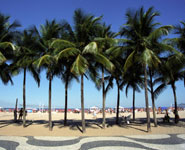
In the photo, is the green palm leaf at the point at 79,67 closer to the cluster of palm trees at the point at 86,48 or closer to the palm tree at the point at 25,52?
the cluster of palm trees at the point at 86,48

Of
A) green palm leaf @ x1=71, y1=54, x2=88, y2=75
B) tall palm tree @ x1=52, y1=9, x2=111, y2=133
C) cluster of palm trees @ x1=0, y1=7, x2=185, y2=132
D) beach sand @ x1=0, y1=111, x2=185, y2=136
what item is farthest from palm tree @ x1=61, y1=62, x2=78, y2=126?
green palm leaf @ x1=71, y1=54, x2=88, y2=75

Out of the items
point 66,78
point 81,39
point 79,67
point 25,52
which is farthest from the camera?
point 66,78

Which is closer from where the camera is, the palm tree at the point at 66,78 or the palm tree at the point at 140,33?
the palm tree at the point at 140,33

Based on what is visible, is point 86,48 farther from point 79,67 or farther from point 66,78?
point 66,78

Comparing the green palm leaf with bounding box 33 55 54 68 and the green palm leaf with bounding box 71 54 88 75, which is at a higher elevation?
the green palm leaf with bounding box 33 55 54 68

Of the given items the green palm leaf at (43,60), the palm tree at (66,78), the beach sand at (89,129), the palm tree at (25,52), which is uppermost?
the palm tree at (25,52)

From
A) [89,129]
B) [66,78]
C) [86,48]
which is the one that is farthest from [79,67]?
[89,129]

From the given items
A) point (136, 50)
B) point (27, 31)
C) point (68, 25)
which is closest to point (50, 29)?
point (68, 25)

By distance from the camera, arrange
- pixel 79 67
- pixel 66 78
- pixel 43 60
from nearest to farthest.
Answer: pixel 79 67, pixel 43 60, pixel 66 78

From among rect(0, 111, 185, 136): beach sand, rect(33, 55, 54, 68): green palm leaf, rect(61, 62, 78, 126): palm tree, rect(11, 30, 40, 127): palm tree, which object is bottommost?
rect(0, 111, 185, 136): beach sand

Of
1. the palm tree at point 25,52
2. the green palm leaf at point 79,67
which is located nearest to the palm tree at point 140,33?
the green palm leaf at point 79,67

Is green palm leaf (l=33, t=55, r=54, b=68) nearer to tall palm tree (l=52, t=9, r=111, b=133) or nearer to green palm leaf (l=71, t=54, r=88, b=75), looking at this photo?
tall palm tree (l=52, t=9, r=111, b=133)

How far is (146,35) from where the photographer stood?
11.6 m

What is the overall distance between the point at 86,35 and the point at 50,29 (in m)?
3.25
